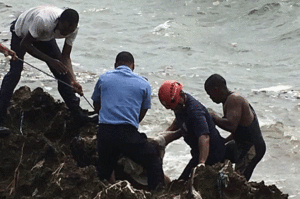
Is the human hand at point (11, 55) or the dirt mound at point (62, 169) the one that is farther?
the human hand at point (11, 55)

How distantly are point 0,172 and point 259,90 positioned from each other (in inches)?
275

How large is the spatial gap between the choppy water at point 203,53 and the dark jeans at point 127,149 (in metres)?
2.12

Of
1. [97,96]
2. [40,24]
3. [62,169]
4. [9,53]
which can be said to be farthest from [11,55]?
[62,169]

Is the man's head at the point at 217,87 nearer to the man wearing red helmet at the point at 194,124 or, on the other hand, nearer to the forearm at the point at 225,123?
the forearm at the point at 225,123

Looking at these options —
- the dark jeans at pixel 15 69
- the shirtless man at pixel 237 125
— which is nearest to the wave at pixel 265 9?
the dark jeans at pixel 15 69

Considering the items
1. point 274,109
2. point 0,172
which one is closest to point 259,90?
point 274,109

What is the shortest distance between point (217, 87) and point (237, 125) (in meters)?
0.39

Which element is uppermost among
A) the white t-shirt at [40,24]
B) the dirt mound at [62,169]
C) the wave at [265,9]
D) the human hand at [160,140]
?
the white t-shirt at [40,24]

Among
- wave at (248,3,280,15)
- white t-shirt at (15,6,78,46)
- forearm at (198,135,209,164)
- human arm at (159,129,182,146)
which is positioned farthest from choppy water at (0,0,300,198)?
white t-shirt at (15,6,78,46)

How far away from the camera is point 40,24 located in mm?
5398

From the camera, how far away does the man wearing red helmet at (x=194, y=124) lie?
4500mm

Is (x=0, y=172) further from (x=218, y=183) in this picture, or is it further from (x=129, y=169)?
(x=218, y=183)

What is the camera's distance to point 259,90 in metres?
11.1

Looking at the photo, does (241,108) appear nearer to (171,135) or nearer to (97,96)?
(171,135)
